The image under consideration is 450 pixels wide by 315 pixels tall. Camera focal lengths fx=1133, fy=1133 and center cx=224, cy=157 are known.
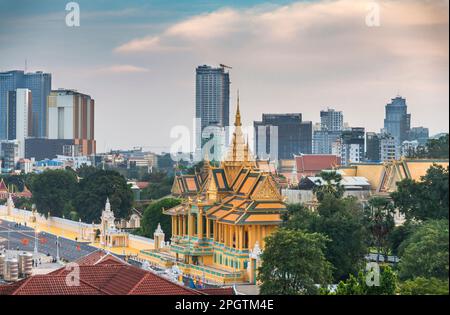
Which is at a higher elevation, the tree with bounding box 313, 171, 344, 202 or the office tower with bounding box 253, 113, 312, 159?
the office tower with bounding box 253, 113, 312, 159

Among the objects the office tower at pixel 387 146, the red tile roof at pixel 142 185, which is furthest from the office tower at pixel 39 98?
the office tower at pixel 387 146

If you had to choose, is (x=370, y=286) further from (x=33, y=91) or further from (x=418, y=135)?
(x=33, y=91)

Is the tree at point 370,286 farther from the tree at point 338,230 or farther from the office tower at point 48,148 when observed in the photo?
the office tower at point 48,148

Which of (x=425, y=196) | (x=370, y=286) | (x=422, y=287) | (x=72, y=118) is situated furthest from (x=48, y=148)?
(x=370, y=286)

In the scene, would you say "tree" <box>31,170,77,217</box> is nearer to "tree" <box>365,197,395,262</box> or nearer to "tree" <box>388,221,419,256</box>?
"tree" <box>365,197,395,262</box>

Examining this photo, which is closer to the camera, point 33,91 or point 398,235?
point 398,235

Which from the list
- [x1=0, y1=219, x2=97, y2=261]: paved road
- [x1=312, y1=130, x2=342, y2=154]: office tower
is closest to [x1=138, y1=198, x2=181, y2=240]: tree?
[x1=0, y1=219, x2=97, y2=261]: paved road
